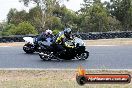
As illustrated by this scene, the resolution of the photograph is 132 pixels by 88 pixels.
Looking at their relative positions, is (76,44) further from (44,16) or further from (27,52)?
(44,16)

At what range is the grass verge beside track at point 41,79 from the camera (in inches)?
366

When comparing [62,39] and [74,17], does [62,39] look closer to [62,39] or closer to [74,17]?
[62,39]

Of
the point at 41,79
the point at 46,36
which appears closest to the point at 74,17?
the point at 46,36

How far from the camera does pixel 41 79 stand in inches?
428

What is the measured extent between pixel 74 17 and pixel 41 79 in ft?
218

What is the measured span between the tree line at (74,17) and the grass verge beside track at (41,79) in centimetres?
4705

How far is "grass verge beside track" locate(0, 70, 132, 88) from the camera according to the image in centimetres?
930

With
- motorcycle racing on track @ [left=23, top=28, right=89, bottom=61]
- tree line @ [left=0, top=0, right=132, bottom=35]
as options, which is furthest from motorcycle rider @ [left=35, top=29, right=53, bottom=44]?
tree line @ [left=0, top=0, right=132, bottom=35]

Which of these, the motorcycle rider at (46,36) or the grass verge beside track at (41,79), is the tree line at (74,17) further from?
the grass verge beside track at (41,79)

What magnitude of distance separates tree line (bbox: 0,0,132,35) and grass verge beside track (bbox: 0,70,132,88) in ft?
154

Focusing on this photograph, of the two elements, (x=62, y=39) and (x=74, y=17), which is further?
(x=74, y=17)

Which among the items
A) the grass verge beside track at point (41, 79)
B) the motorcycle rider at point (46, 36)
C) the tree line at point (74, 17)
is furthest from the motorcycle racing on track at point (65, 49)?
the tree line at point (74, 17)

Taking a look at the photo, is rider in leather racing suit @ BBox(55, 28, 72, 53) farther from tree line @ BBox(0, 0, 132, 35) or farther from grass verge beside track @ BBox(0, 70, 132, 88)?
tree line @ BBox(0, 0, 132, 35)

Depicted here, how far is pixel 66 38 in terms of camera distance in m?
17.3
